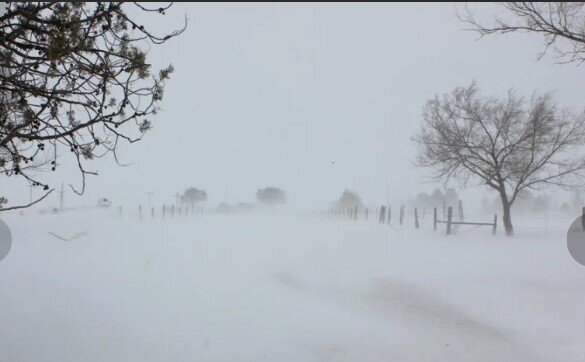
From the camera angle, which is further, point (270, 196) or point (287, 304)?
point (270, 196)

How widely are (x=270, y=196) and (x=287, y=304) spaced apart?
245 ft

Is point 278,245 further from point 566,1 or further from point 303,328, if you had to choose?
point 566,1

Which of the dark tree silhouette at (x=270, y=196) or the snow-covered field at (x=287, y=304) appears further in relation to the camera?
the dark tree silhouette at (x=270, y=196)

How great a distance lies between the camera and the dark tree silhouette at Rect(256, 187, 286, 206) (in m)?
82.1

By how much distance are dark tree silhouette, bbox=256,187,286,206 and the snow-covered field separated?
67272 millimetres

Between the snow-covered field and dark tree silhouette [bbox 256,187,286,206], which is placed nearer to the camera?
the snow-covered field

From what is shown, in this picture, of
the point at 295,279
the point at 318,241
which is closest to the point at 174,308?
the point at 295,279

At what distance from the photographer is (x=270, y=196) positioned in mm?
82750

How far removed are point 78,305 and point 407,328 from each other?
5.70 m

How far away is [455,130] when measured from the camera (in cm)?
2025

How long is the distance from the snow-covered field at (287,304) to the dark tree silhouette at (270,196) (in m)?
67.3

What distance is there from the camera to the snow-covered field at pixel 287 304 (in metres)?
5.80

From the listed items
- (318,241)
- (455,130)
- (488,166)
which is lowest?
(318,241)

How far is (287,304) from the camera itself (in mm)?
8047
